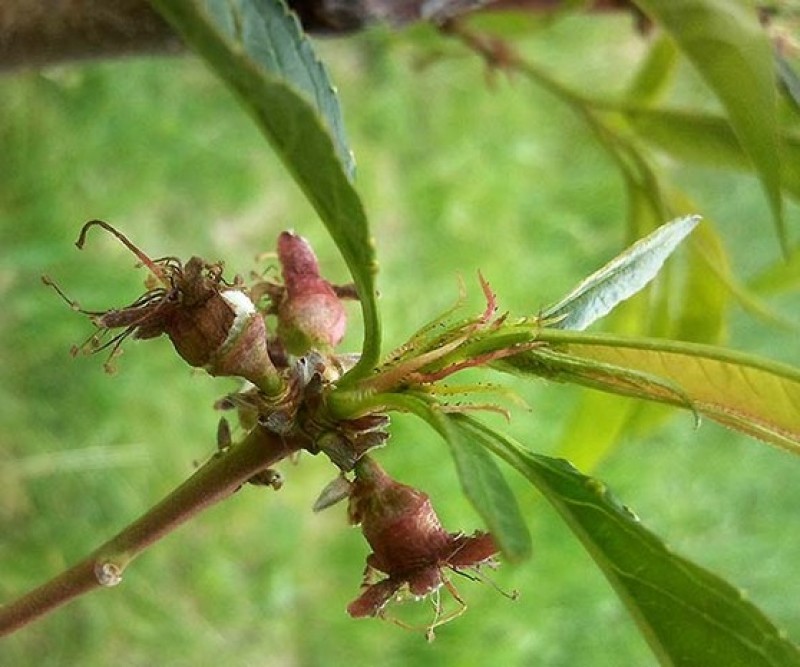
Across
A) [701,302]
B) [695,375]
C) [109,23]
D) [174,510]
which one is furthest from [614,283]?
[701,302]

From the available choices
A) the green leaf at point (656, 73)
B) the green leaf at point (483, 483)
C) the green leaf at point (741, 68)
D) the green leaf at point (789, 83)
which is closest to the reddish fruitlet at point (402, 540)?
the green leaf at point (483, 483)

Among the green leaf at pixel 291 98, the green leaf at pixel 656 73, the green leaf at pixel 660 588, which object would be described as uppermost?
the green leaf at pixel 291 98

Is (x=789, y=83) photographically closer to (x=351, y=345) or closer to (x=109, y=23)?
(x=109, y=23)

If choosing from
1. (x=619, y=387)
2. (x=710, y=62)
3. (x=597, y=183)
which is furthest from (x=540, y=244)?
(x=619, y=387)

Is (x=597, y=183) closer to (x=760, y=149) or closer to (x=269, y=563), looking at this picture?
(x=269, y=563)

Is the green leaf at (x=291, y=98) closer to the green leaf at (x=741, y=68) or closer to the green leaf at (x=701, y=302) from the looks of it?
the green leaf at (x=741, y=68)

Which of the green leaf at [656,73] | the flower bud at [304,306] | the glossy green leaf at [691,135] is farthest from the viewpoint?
the green leaf at [656,73]
